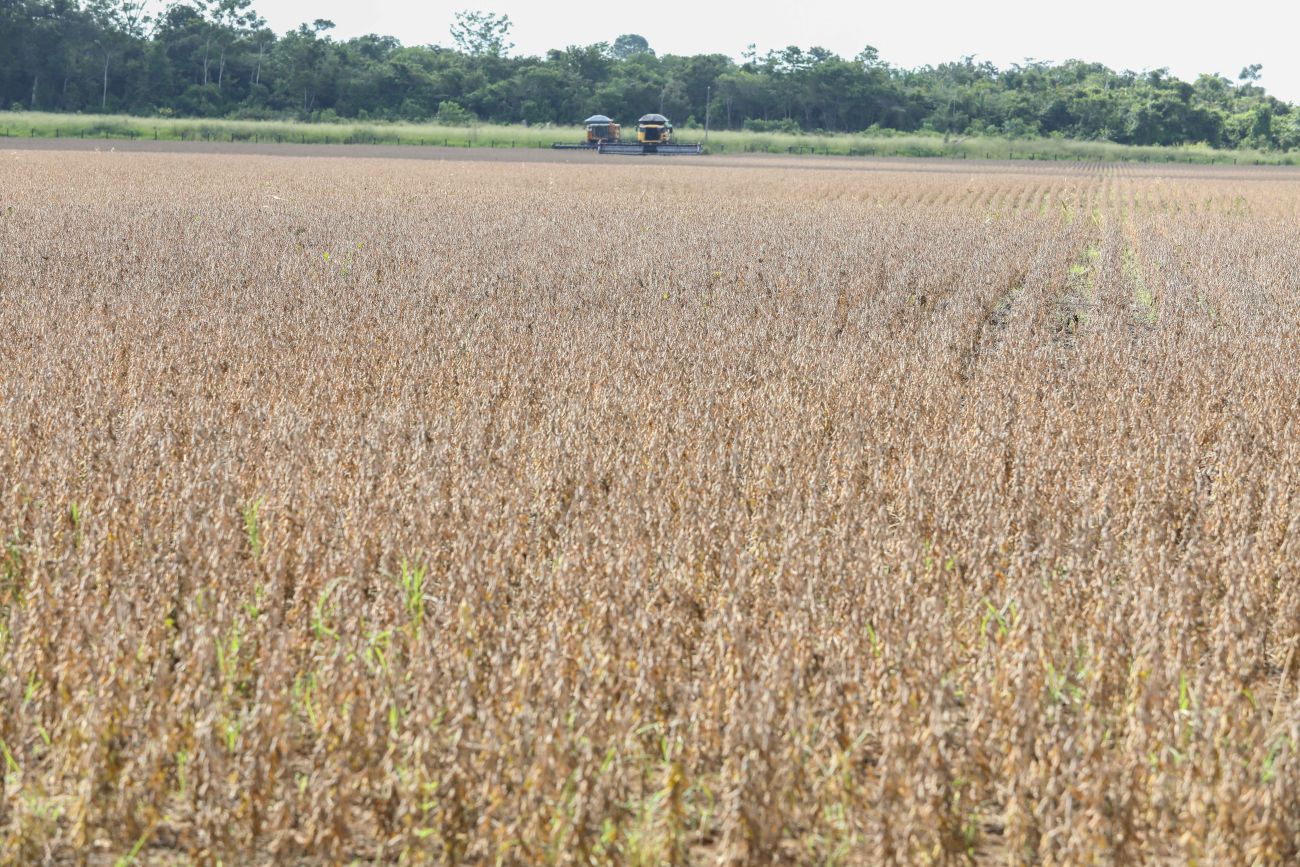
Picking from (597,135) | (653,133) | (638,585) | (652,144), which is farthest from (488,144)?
(638,585)

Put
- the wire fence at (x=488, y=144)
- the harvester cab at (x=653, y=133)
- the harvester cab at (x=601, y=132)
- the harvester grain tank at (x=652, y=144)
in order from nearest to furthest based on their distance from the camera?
the harvester grain tank at (x=652, y=144), the harvester cab at (x=653, y=133), the harvester cab at (x=601, y=132), the wire fence at (x=488, y=144)

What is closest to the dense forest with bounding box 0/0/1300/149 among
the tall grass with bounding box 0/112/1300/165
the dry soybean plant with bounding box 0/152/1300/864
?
the tall grass with bounding box 0/112/1300/165

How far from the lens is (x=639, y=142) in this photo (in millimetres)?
54969

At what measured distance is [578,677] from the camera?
3.46m

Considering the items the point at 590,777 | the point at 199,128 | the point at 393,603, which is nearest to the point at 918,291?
the point at 393,603

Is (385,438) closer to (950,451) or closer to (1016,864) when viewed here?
(950,451)

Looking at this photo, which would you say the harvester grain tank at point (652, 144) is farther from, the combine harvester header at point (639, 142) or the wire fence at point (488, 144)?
the wire fence at point (488, 144)

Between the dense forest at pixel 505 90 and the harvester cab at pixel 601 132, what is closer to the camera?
the harvester cab at pixel 601 132

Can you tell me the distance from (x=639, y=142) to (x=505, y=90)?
29045 mm

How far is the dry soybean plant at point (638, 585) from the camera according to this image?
116 inches

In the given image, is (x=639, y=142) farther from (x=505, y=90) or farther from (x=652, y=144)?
(x=505, y=90)

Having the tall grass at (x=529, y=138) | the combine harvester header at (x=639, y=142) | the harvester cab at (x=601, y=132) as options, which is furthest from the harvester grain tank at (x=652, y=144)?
the tall grass at (x=529, y=138)

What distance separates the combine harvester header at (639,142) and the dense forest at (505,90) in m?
21.4

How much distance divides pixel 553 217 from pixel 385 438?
1324 cm
